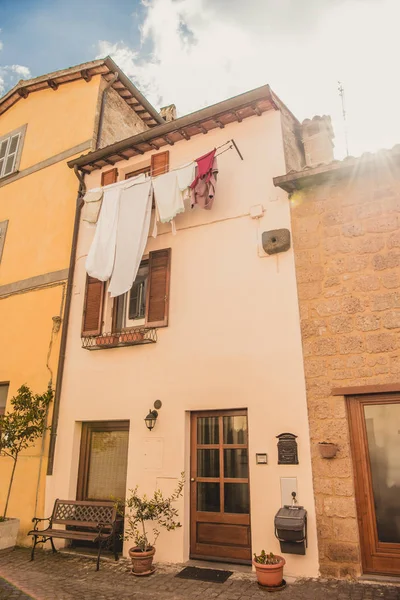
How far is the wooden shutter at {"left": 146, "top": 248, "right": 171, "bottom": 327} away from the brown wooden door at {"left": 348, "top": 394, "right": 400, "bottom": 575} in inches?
132

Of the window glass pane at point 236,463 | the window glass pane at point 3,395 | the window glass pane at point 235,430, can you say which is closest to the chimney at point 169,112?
→ the window glass pane at point 3,395

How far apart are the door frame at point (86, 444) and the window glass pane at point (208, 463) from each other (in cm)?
152

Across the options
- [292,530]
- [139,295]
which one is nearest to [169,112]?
[139,295]

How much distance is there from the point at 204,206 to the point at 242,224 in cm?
75

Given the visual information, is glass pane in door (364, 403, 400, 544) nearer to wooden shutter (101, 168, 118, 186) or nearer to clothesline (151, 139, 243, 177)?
clothesline (151, 139, 243, 177)

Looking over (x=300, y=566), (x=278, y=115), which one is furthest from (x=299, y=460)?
(x=278, y=115)

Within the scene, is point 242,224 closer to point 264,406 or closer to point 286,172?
point 286,172

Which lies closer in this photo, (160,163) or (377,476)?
(377,476)

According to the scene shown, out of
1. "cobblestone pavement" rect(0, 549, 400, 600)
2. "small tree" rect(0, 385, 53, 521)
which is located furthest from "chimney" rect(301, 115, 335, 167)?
"small tree" rect(0, 385, 53, 521)

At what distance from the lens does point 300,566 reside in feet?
17.0

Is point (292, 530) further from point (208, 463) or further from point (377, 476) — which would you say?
point (208, 463)

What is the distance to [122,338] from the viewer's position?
287 inches

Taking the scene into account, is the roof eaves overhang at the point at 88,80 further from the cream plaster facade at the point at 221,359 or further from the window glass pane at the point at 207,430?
the window glass pane at the point at 207,430

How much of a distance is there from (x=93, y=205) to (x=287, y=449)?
5.75 meters
